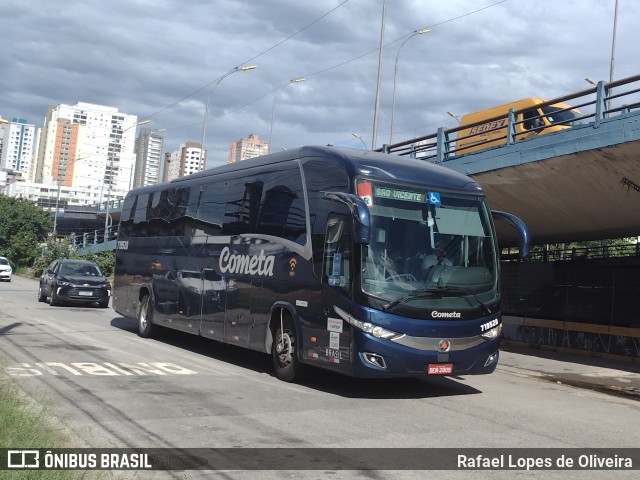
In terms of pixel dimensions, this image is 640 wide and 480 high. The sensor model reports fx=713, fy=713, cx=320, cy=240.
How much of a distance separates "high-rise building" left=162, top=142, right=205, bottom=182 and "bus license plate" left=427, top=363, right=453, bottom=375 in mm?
95915

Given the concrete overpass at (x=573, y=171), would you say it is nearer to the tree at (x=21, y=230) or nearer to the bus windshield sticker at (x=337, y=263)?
the bus windshield sticker at (x=337, y=263)

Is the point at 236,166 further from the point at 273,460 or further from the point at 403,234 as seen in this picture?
the point at 273,460

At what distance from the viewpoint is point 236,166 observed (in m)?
13.6

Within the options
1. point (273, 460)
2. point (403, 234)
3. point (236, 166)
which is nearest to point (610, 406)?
point (403, 234)

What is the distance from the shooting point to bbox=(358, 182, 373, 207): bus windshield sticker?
978 centimetres

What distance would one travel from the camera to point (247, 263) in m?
12.3

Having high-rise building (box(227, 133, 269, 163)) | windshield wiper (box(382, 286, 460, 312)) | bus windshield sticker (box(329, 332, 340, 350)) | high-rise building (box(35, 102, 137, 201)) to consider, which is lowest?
bus windshield sticker (box(329, 332, 340, 350))

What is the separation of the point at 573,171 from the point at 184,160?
4039 inches

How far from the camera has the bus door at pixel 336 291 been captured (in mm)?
9578

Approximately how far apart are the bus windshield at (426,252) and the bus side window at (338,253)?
285 millimetres

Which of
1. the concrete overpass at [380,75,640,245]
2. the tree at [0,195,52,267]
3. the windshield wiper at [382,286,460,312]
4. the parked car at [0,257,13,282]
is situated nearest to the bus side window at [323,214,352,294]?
the windshield wiper at [382,286,460,312]

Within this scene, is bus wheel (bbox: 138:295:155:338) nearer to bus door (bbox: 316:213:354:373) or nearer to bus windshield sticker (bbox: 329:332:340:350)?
bus door (bbox: 316:213:354:373)

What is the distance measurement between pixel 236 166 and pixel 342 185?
4.12 m

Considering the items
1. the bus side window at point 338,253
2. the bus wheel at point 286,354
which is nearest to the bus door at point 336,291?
the bus side window at point 338,253
